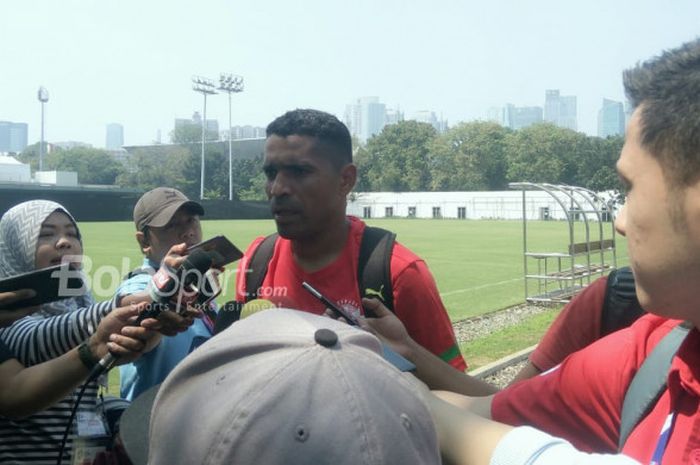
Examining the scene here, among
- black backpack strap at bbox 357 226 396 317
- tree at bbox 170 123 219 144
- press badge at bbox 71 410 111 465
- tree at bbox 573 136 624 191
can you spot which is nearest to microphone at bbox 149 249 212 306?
press badge at bbox 71 410 111 465

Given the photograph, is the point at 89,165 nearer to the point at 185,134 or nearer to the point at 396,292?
the point at 185,134

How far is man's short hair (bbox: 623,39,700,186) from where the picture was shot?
134 centimetres

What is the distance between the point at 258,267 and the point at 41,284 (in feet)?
3.52

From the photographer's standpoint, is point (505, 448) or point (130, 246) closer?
point (505, 448)

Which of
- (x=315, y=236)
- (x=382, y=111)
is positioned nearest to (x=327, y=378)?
(x=315, y=236)

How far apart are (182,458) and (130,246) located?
28.5 m

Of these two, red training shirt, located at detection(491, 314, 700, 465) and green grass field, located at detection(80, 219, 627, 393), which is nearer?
red training shirt, located at detection(491, 314, 700, 465)

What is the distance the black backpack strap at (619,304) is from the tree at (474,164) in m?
88.7

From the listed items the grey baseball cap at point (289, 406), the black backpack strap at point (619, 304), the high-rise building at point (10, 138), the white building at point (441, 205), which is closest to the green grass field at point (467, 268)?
the black backpack strap at point (619, 304)

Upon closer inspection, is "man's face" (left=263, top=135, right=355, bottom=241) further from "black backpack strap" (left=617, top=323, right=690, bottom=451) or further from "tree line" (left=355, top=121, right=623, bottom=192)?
"tree line" (left=355, top=121, right=623, bottom=192)

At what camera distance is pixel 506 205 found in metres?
68.8

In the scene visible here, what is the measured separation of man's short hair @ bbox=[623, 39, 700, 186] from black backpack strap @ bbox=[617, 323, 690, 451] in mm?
466

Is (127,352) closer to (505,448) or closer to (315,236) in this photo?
(315,236)

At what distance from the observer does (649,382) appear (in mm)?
1627
